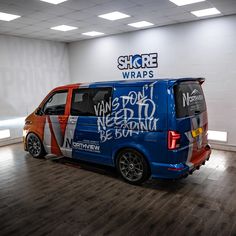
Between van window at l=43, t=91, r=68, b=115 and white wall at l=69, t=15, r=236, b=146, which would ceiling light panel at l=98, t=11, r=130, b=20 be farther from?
van window at l=43, t=91, r=68, b=115

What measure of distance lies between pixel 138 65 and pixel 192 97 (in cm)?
349

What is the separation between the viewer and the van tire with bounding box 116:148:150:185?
11.9 feet

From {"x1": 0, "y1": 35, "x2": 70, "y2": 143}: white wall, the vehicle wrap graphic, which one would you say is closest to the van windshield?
the vehicle wrap graphic

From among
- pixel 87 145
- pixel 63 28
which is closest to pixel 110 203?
pixel 87 145

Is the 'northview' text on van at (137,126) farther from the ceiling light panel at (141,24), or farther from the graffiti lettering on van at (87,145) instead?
the ceiling light panel at (141,24)

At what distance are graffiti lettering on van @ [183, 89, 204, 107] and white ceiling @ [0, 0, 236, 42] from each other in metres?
1.86

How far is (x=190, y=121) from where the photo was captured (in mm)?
3445

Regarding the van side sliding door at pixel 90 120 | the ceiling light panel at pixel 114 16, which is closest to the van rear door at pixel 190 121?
the van side sliding door at pixel 90 120

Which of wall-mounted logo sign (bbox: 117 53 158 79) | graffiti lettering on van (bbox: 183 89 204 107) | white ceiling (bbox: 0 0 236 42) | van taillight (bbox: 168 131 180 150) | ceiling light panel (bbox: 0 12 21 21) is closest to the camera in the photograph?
van taillight (bbox: 168 131 180 150)

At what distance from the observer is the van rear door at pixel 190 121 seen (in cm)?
330

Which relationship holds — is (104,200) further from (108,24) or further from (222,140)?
(108,24)

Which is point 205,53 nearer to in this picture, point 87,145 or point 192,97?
point 192,97

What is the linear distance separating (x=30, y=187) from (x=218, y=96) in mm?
4435

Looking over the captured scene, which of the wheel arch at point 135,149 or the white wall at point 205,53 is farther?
the white wall at point 205,53
